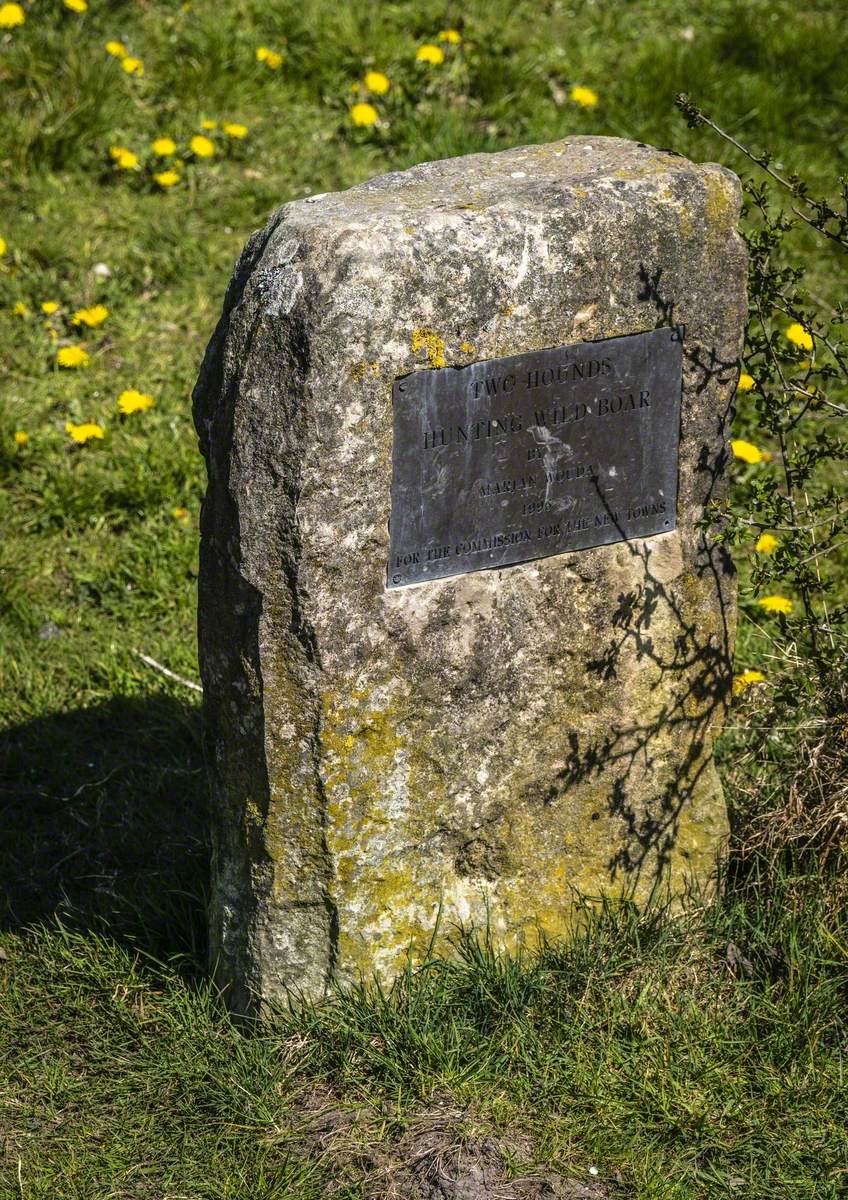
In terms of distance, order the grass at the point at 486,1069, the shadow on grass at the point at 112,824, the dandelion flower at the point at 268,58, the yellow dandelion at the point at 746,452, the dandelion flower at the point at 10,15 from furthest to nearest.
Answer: the dandelion flower at the point at 268,58, the dandelion flower at the point at 10,15, the yellow dandelion at the point at 746,452, the shadow on grass at the point at 112,824, the grass at the point at 486,1069

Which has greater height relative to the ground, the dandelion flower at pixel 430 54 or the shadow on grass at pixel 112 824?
the dandelion flower at pixel 430 54

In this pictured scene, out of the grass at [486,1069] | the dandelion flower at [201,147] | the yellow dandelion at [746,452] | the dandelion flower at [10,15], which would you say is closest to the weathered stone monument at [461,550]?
the grass at [486,1069]

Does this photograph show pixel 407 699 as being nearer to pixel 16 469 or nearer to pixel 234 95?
pixel 16 469

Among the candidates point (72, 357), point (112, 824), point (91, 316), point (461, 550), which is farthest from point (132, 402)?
point (461, 550)

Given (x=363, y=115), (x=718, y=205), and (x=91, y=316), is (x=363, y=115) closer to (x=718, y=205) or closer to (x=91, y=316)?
(x=91, y=316)

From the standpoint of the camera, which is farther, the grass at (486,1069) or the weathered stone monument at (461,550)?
the grass at (486,1069)

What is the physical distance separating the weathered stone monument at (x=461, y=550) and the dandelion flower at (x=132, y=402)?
216 cm

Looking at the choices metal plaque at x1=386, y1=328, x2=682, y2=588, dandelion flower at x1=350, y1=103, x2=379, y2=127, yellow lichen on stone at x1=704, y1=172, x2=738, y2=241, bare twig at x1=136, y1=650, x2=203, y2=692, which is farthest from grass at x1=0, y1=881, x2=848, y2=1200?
dandelion flower at x1=350, y1=103, x2=379, y2=127

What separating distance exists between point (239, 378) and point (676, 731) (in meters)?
1.27

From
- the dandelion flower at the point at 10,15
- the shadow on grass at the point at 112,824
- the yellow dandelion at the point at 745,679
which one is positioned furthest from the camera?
the dandelion flower at the point at 10,15

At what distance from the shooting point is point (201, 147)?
18.5 ft

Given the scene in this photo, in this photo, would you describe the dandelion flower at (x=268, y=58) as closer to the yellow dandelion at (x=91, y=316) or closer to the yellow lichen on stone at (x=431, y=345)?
the yellow dandelion at (x=91, y=316)

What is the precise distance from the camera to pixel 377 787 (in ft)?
8.87

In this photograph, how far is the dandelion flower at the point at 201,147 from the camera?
5637mm
